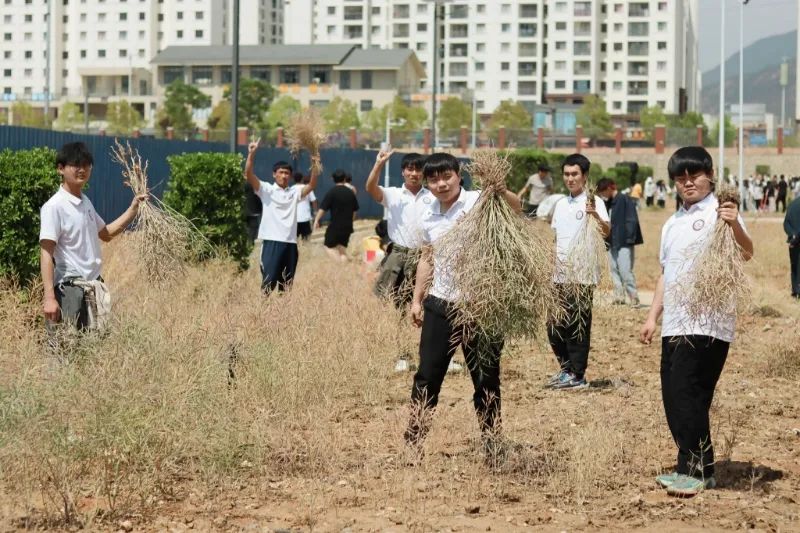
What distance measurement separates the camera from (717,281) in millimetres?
6633

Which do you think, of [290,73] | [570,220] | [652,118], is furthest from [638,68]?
[570,220]

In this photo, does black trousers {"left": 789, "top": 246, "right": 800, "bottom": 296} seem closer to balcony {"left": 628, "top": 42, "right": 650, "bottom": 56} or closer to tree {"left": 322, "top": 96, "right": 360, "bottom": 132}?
tree {"left": 322, "top": 96, "right": 360, "bottom": 132}

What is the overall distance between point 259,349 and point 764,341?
580cm

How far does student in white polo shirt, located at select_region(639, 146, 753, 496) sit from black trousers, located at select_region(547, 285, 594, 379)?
2.79 m

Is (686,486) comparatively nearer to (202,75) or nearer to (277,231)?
(277,231)

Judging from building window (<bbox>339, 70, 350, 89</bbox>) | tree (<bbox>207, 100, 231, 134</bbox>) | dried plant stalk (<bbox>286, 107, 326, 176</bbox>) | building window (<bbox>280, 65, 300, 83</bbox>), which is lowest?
dried plant stalk (<bbox>286, 107, 326, 176</bbox>)

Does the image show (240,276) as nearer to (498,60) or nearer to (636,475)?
(636,475)

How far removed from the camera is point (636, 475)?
285 inches

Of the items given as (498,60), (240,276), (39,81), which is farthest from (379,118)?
(240,276)

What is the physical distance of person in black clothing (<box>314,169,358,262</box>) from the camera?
17672 millimetres

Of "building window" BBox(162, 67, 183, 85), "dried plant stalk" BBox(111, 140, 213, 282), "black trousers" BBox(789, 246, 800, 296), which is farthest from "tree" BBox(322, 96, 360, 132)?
"dried plant stalk" BBox(111, 140, 213, 282)

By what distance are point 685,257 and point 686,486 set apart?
1184 mm

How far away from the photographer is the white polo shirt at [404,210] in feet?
35.1

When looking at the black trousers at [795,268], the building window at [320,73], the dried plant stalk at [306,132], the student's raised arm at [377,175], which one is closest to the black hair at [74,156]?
the student's raised arm at [377,175]
